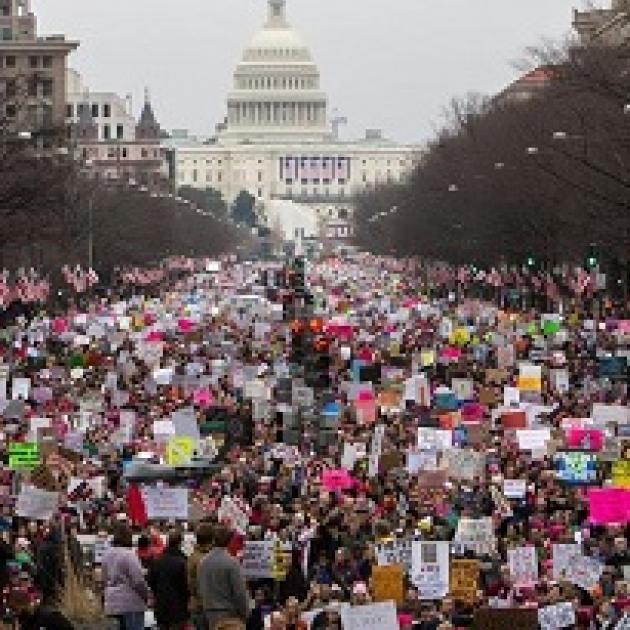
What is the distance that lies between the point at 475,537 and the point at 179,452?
26.5ft

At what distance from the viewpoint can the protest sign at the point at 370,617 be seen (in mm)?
17766

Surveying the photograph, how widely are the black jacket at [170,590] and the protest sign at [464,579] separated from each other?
76.5 inches

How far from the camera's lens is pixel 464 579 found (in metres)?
20.7

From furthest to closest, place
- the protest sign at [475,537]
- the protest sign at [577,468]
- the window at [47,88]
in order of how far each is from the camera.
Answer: the window at [47,88] < the protest sign at [577,468] < the protest sign at [475,537]

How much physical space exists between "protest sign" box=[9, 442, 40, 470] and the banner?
343 inches

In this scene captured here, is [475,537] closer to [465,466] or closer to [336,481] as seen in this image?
[336,481]

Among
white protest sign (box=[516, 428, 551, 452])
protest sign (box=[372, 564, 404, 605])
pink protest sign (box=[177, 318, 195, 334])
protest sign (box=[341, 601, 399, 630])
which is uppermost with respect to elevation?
pink protest sign (box=[177, 318, 195, 334])

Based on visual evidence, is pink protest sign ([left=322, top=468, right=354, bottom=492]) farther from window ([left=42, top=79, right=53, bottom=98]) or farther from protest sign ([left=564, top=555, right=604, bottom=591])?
window ([left=42, top=79, right=53, bottom=98])

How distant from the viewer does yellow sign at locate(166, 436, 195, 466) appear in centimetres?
3069

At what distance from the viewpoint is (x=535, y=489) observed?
2712cm

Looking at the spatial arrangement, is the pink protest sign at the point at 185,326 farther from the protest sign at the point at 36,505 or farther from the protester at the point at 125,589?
the protester at the point at 125,589

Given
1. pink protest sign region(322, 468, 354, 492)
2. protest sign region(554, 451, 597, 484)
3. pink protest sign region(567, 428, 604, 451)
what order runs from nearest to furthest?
1. pink protest sign region(322, 468, 354, 492)
2. protest sign region(554, 451, 597, 484)
3. pink protest sign region(567, 428, 604, 451)

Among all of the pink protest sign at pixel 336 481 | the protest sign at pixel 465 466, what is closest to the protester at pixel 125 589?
the pink protest sign at pixel 336 481

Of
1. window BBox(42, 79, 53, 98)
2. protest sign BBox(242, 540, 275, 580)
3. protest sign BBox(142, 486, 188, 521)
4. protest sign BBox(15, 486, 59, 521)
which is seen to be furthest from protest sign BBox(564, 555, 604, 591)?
window BBox(42, 79, 53, 98)
